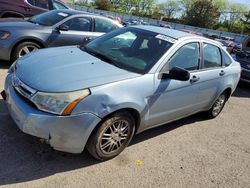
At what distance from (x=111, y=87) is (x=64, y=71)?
629 mm

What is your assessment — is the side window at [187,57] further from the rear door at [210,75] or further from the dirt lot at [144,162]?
the dirt lot at [144,162]

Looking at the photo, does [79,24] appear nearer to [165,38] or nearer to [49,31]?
[49,31]

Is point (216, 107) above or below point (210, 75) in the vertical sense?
below

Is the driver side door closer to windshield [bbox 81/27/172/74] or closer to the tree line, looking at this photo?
windshield [bbox 81/27/172/74]

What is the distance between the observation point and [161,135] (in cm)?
482

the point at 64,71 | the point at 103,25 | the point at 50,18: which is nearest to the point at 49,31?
the point at 50,18

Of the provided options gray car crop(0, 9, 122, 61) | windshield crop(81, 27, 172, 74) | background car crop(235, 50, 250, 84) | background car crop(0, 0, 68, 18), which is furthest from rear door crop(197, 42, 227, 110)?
background car crop(0, 0, 68, 18)

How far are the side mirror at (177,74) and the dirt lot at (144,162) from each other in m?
1.07

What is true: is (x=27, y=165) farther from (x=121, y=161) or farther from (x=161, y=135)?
(x=161, y=135)

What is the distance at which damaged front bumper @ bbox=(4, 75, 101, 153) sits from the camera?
318 cm

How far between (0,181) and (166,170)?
6.42 ft

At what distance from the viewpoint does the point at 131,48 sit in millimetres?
4488

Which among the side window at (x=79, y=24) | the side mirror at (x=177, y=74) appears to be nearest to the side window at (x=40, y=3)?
the side window at (x=79, y=24)

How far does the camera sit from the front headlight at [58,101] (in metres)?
3.20
